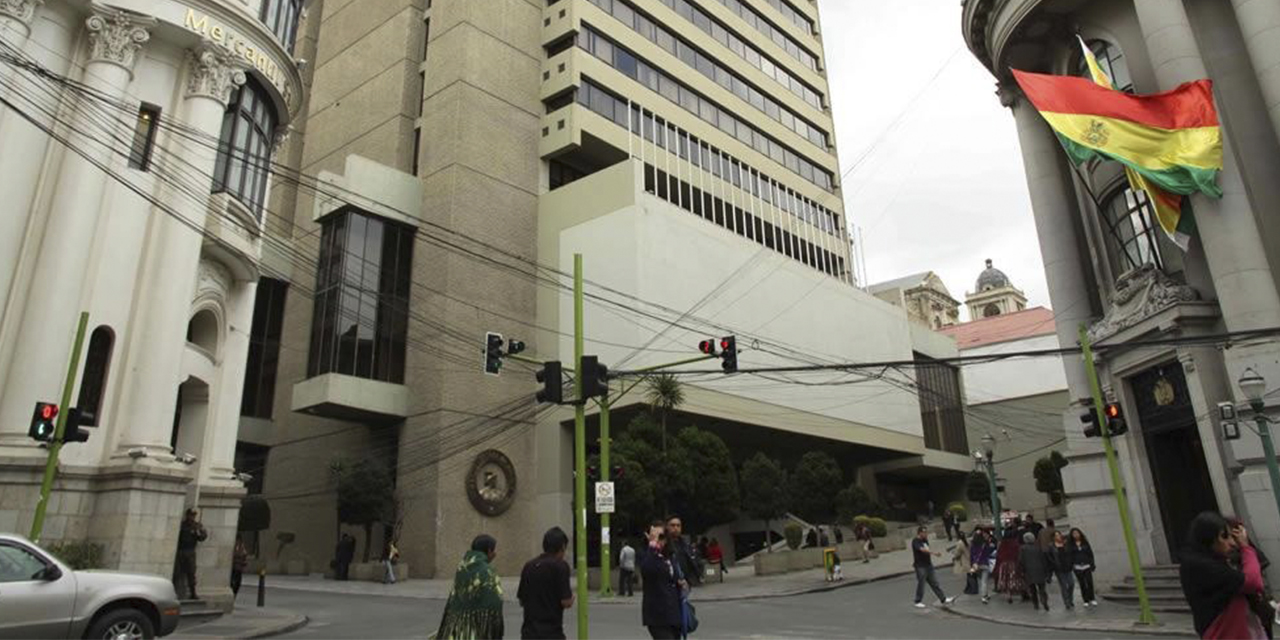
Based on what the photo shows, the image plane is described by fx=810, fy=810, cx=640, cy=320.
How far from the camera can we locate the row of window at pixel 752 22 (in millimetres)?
51156

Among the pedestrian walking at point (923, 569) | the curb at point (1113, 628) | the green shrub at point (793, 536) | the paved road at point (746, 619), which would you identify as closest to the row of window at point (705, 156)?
the green shrub at point (793, 536)

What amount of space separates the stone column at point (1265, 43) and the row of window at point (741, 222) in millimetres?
27651

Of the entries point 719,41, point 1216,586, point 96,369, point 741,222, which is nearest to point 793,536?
point 741,222

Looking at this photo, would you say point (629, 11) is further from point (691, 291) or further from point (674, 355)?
point (674, 355)

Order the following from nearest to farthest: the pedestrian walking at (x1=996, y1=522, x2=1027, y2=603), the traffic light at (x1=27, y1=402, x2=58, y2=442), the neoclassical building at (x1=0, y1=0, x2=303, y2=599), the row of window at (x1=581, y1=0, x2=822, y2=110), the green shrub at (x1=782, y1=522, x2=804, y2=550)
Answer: the traffic light at (x1=27, y1=402, x2=58, y2=442) < the neoclassical building at (x1=0, y1=0, x2=303, y2=599) < the pedestrian walking at (x1=996, y1=522, x2=1027, y2=603) < the green shrub at (x1=782, y1=522, x2=804, y2=550) < the row of window at (x1=581, y1=0, x2=822, y2=110)

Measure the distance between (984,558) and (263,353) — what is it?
38.4 m

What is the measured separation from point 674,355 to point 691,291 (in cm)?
363

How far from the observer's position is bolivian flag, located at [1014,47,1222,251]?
18.0 meters

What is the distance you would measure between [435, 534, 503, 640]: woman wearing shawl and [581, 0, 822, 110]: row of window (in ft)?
141

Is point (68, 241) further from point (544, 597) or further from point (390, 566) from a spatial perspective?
point (390, 566)

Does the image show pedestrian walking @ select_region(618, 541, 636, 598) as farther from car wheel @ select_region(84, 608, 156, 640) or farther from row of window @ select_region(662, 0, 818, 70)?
row of window @ select_region(662, 0, 818, 70)

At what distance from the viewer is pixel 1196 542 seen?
5.82 metres

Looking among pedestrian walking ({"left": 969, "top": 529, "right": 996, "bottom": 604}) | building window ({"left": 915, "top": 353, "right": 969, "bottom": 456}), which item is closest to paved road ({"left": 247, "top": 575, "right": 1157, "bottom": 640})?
pedestrian walking ({"left": 969, "top": 529, "right": 996, "bottom": 604})

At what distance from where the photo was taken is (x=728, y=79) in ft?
172
